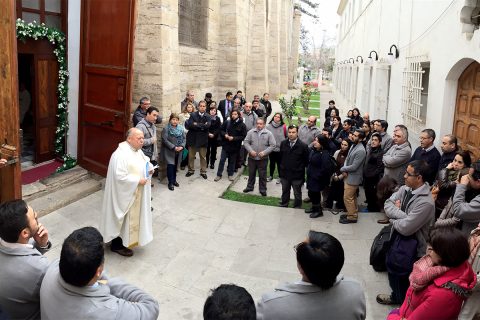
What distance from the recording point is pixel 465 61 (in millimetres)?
6527

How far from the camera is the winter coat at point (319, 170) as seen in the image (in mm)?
7551

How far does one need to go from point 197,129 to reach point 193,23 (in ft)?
16.5

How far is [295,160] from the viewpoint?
26.2ft

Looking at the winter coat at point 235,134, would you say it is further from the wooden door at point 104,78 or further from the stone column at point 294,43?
the stone column at point 294,43

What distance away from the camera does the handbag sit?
4.49 metres

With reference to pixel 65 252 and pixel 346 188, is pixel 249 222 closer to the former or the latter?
pixel 346 188

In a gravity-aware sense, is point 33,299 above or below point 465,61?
below

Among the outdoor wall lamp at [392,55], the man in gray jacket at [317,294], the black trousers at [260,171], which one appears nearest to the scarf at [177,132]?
the black trousers at [260,171]

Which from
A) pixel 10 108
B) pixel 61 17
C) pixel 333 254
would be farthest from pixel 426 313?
pixel 61 17

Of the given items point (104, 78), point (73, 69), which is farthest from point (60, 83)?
point (104, 78)

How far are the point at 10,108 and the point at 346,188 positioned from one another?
5.19 meters

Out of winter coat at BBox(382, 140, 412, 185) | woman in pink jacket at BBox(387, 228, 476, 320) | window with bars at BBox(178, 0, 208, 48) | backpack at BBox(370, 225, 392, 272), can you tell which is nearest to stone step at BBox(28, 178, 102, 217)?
backpack at BBox(370, 225, 392, 272)

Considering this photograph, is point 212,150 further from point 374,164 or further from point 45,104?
point 374,164

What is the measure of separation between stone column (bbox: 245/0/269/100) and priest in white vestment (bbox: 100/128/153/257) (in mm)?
15399
